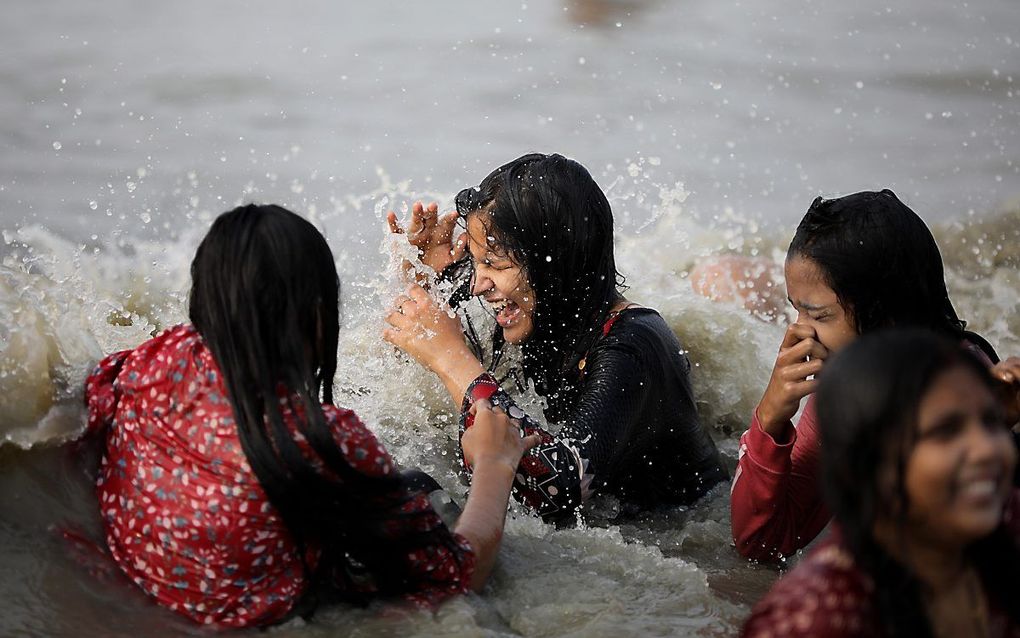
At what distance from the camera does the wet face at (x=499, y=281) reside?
3.95m

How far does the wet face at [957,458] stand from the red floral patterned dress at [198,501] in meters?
1.24

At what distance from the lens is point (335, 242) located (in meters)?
7.54

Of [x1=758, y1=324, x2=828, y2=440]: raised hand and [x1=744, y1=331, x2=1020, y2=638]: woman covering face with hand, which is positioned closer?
[x1=744, y1=331, x2=1020, y2=638]: woman covering face with hand

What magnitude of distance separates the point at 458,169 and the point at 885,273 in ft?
22.6

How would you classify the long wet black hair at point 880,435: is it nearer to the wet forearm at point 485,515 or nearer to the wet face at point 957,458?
the wet face at point 957,458

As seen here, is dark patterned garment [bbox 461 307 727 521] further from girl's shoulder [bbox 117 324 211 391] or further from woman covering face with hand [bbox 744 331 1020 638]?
woman covering face with hand [bbox 744 331 1020 638]

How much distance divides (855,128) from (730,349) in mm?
7006

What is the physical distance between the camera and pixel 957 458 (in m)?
2.08

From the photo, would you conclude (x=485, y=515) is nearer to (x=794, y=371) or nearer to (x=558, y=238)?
(x=794, y=371)

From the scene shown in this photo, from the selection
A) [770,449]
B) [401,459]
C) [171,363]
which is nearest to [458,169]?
[401,459]

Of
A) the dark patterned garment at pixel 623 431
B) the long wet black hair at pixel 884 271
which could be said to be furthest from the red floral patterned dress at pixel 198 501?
the long wet black hair at pixel 884 271

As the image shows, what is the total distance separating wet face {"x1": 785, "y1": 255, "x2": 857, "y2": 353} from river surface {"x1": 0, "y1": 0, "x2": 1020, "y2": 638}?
759 millimetres

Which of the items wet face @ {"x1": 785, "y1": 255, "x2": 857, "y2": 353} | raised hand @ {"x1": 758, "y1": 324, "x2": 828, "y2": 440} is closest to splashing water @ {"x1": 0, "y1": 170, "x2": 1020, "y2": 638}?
raised hand @ {"x1": 758, "y1": 324, "x2": 828, "y2": 440}

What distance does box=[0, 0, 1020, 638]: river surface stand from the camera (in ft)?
10.3
